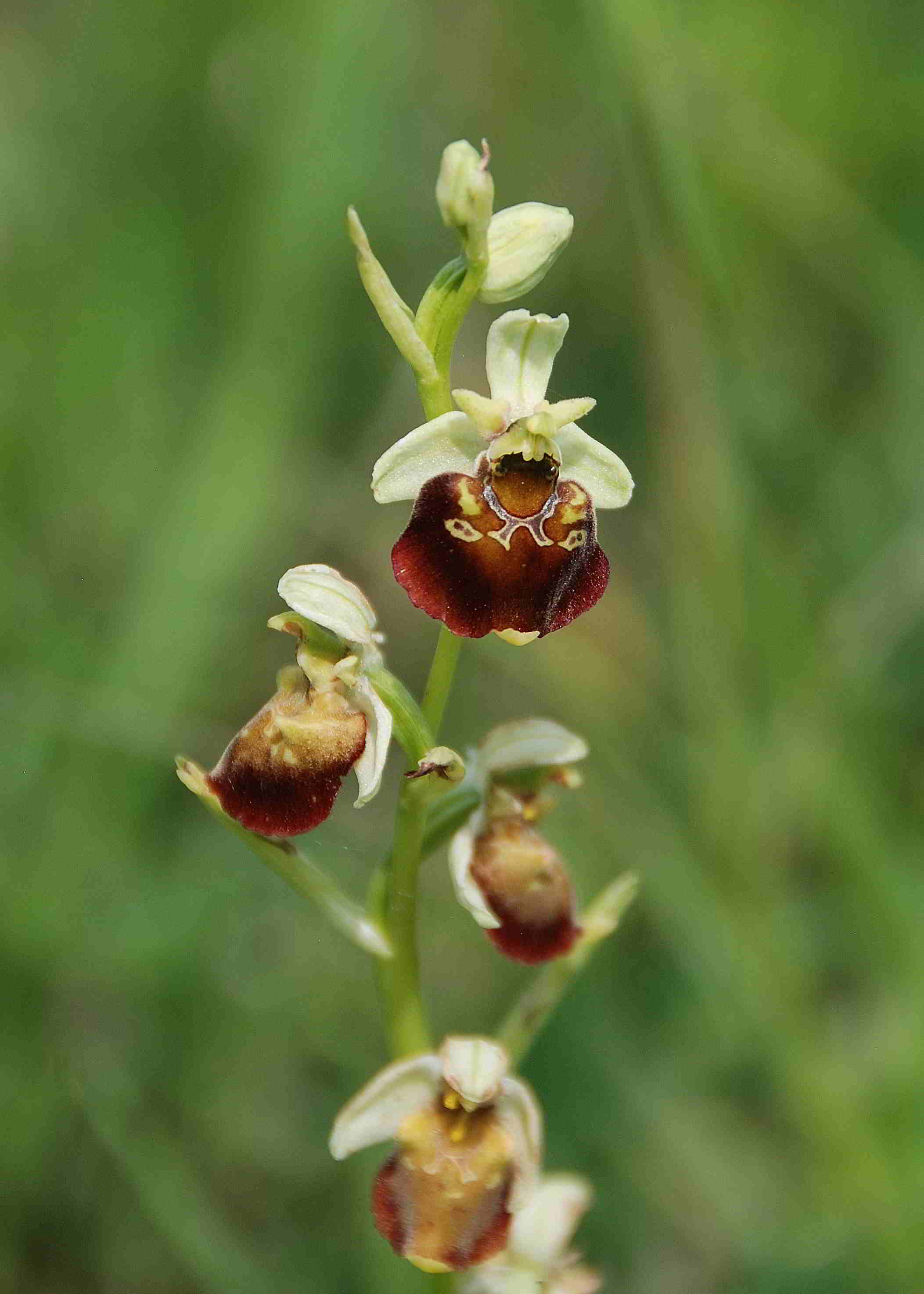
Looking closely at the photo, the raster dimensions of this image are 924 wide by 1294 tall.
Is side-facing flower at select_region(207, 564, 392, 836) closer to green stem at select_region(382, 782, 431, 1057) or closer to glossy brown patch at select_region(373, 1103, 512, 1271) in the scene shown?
green stem at select_region(382, 782, 431, 1057)

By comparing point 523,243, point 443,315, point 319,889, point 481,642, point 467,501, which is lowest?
point 319,889

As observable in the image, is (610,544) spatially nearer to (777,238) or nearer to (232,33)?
(777,238)

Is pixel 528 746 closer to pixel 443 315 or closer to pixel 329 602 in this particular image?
pixel 329 602

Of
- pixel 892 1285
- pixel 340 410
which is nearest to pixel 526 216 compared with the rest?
pixel 892 1285

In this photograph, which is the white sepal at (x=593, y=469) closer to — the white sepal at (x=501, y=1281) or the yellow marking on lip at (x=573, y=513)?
the yellow marking on lip at (x=573, y=513)

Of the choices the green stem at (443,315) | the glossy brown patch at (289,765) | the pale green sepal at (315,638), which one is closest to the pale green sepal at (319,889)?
the glossy brown patch at (289,765)

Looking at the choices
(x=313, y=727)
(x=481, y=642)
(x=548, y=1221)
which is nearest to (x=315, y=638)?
(x=313, y=727)
